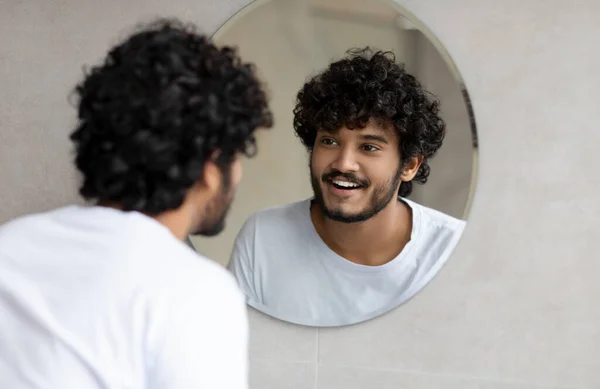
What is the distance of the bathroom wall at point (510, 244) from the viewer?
1453mm

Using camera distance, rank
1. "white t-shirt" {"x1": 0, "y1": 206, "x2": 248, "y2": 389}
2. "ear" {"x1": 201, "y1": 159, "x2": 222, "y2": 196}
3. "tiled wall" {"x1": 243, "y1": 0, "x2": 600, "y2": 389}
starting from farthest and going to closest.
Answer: "tiled wall" {"x1": 243, "y1": 0, "x2": 600, "y2": 389} → "ear" {"x1": 201, "y1": 159, "x2": 222, "y2": 196} → "white t-shirt" {"x1": 0, "y1": 206, "x2": 248, "y2": 389}

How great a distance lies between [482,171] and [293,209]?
1.27ft

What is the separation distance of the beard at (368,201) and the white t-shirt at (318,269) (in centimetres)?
3

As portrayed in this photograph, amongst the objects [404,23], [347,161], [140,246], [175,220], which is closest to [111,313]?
[140,246]

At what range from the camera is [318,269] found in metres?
1.54

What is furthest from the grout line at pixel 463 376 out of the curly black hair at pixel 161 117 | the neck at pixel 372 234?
the curly black hair at pixel 161 117

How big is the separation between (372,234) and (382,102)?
0.27 m

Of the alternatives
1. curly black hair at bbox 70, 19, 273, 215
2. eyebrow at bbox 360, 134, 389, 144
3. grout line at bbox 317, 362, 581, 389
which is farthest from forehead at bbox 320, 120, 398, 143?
curly black hair at bbox 70, 19, 273, 215

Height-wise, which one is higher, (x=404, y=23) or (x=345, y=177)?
(x=404, y=23)

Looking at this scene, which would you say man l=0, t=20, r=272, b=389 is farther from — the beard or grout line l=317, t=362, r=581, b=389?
grout line l=317, t=362, r=581, b=389

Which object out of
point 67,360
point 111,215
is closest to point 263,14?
point 111,215

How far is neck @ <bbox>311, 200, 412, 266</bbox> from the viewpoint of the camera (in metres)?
1.51

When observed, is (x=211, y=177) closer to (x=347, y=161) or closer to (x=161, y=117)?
(x=161, y=117)

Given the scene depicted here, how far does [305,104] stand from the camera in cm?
151
